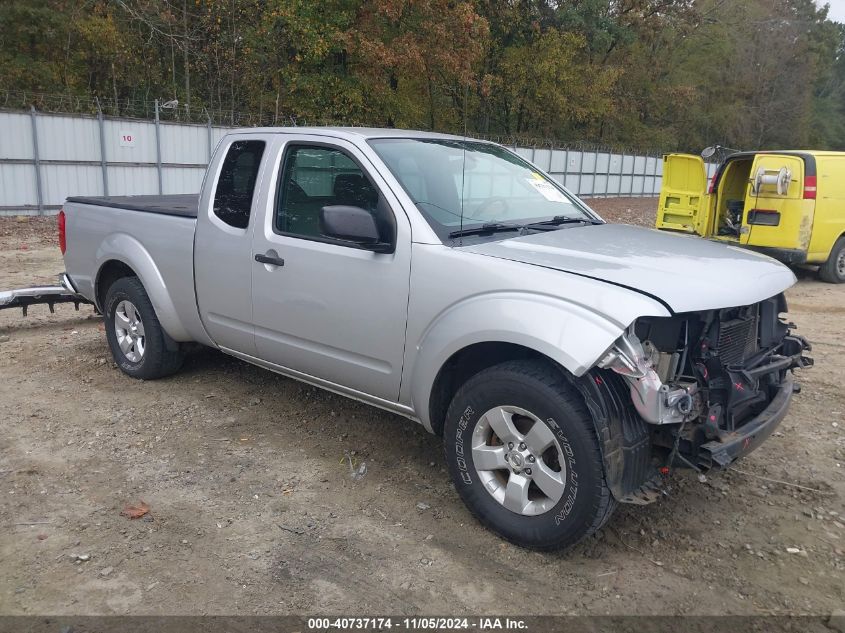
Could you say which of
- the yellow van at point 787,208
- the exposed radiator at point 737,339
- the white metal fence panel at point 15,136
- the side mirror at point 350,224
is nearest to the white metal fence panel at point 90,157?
the white metal fence panel at point 15,136

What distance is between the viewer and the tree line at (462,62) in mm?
25266

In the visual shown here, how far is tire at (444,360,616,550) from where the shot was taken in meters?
3.02

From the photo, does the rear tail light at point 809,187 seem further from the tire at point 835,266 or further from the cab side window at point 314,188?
the cab side window at point 314,188

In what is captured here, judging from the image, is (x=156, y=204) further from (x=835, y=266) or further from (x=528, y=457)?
(x=835, y=266)

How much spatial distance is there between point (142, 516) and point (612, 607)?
2.30 metres

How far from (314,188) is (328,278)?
0.64 m

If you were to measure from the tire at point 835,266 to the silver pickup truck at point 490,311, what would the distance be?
754cm

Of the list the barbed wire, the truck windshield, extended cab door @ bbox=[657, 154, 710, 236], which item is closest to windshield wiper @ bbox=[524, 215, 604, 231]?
the truck windshield

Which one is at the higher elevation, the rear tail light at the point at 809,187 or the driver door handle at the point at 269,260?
the rear tail light at the point at 809,187

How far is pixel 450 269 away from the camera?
3463 millimetres

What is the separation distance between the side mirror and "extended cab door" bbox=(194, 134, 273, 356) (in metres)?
0.97

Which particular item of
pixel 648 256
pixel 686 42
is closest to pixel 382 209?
pixel 648 256

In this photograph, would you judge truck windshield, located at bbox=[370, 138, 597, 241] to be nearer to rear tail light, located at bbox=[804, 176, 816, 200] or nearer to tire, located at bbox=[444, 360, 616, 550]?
Answer: tire, located at bbox=[444, 360, 616, 550]

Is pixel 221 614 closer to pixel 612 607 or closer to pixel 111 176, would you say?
pixel 612 607
